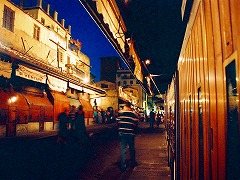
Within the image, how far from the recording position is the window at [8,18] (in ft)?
63.0

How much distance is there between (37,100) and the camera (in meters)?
19.3

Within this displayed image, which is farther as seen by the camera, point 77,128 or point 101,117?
point 101,117

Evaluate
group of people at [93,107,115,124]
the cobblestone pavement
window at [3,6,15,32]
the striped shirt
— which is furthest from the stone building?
the striped shirt

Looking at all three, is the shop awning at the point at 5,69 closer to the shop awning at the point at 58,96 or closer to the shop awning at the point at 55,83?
the shop awning at the point at 55,83

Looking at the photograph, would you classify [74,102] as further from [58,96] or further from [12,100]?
[12,100]

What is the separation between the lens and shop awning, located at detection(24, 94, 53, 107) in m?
18.0

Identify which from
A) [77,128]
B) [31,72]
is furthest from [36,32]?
[77,128]

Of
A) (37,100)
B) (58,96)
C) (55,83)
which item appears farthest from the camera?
(58,96)

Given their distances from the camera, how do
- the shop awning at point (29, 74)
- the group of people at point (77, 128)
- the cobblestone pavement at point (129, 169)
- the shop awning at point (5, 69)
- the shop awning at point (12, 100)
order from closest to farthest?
the cobblestone pavement at point (129, 169) → the group of people at point (77, 128) → the shop awning at point (29, 74) → the shop awning at point (12, 100) → the shop awning at point (5, 69)

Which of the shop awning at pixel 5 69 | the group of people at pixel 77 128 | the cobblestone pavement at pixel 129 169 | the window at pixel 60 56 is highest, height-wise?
the window at pixel 60 56

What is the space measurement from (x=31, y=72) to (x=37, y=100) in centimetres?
510

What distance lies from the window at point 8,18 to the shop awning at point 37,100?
6915 millimetres

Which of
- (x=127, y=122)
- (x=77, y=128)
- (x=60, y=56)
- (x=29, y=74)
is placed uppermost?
(x=60, y=56)

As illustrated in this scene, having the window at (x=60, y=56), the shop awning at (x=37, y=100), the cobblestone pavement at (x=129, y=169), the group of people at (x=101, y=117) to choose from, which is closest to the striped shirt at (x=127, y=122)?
the cobblestone pavement at (x=129, y=169)
